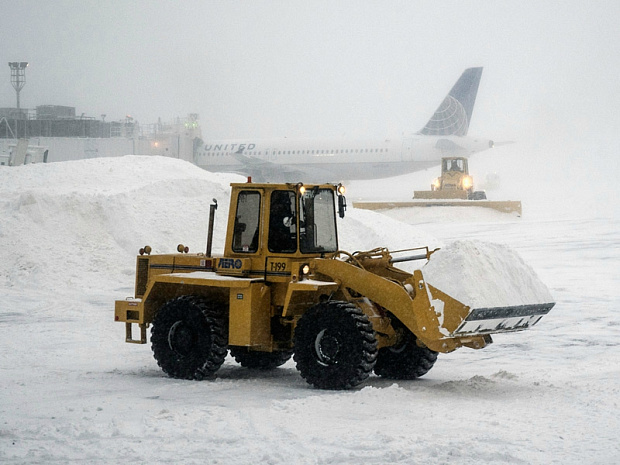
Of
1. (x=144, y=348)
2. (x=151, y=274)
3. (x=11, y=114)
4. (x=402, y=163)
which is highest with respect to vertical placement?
(x=11, y=114)

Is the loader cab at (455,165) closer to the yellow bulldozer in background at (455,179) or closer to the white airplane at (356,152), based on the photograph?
the yellow bulldozer in background at (455,179)

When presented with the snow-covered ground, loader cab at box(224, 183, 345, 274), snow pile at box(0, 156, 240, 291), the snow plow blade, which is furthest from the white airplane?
loader cab at box(224, 183, 345, 274)

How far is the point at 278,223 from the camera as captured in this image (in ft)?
33.5

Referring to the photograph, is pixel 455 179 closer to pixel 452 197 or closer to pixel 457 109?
pixel 452 197

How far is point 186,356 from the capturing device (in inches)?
411

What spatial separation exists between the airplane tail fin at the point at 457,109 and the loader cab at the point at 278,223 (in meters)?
51.4

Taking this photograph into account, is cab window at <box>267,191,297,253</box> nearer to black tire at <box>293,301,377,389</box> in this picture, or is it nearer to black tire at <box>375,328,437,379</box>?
black tire at <box>293,301,377,389</box>

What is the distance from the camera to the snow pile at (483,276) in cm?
905

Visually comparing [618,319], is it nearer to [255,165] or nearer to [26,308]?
[26,308]

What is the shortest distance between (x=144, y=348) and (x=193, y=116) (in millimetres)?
50021

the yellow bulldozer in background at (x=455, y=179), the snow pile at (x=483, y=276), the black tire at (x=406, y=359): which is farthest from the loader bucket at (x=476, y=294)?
the yellow bulldozer in background at (x=455, y=179)

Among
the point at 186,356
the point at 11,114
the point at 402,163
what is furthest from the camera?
the point at 11,114

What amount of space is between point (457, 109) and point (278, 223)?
53.6 m

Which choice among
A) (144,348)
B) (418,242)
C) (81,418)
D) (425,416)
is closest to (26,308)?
(144,348)
